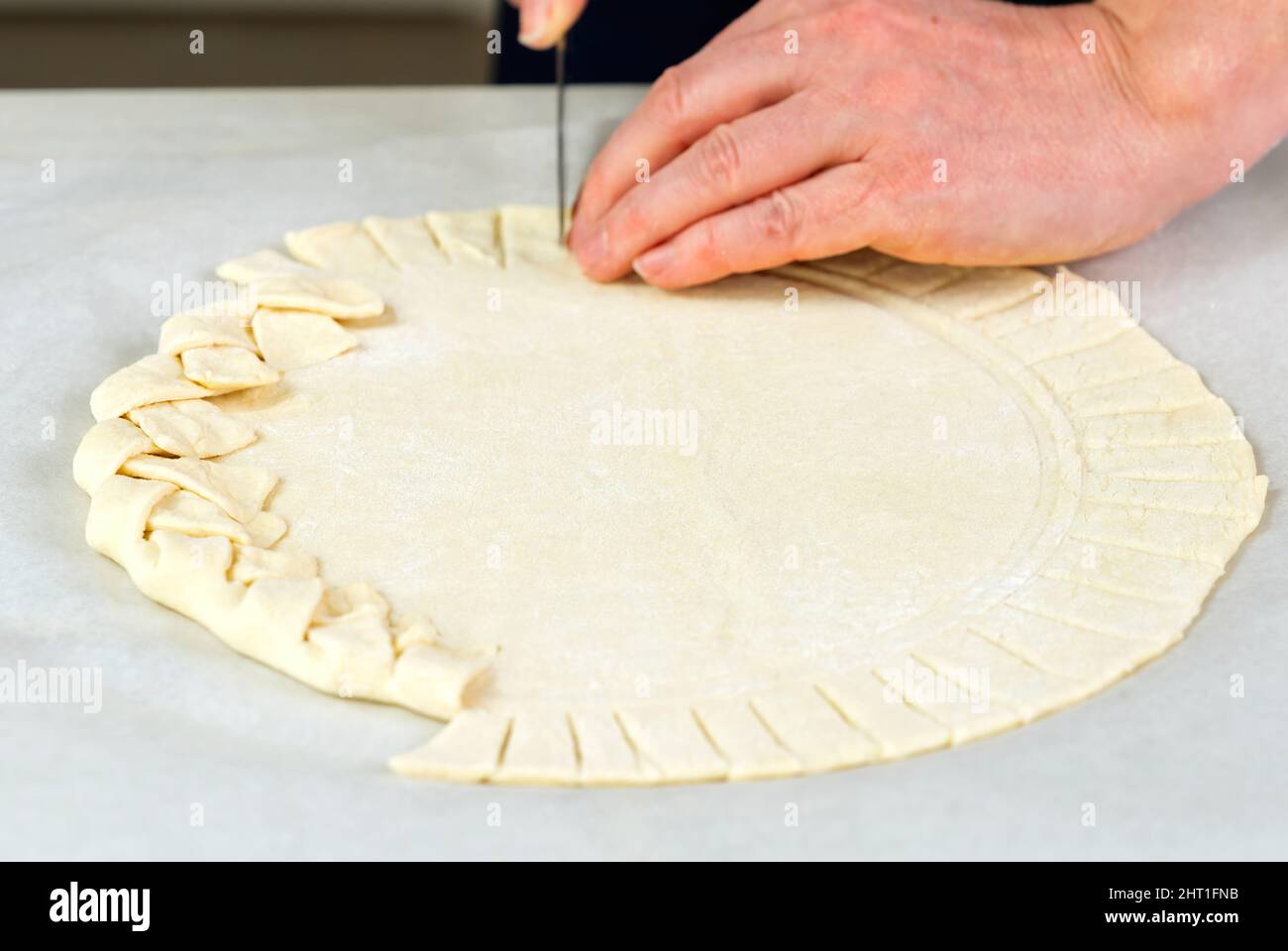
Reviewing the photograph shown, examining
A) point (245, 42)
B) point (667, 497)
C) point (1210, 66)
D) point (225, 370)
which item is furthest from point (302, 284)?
point (245, 42)

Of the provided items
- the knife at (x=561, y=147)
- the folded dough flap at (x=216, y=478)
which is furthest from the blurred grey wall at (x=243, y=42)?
the folded dough flap at (x=216, y=478)

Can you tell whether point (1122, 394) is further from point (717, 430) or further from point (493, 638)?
point (493, 638)

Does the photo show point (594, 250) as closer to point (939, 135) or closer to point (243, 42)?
point (939, 135)

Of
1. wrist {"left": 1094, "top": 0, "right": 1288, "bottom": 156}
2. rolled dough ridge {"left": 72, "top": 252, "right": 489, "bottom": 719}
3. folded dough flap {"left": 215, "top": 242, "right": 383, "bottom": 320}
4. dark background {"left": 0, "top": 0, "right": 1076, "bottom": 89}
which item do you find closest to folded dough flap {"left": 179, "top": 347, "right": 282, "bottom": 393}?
rolled dough ridge {"left": 72, "top": 252, "right": 489, "bottom": 719}

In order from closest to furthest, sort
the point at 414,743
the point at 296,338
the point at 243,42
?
the point at 414,743
the point at 296,338
the point at 243,42

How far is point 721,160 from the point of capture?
2111mm

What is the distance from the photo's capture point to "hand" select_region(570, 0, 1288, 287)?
6.89ft

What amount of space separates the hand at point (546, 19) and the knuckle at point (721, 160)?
0.88ft

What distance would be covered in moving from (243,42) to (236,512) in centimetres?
347

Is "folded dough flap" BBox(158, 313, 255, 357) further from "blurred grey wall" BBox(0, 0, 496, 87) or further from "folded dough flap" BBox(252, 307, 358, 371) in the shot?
"blurred grey wall" BBox(0, 0, 496, 87)

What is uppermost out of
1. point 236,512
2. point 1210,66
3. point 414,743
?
point 1210,66

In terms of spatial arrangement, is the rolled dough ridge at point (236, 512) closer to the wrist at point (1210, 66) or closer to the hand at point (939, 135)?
the hand at point (939, 135)

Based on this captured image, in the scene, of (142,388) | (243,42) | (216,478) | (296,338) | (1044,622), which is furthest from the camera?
(243,42)

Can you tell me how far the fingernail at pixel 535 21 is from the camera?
6.49 ft
